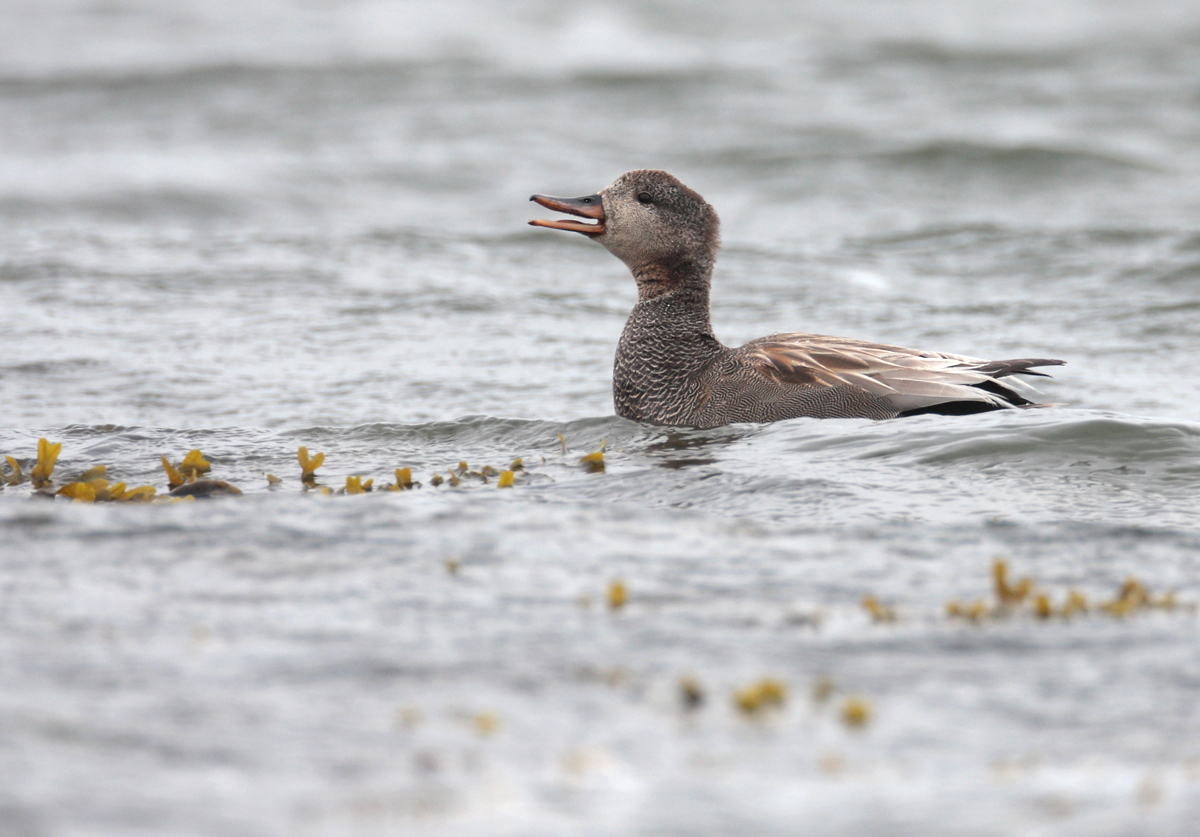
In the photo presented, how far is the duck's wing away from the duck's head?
0.84m

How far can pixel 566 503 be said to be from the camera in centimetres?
538

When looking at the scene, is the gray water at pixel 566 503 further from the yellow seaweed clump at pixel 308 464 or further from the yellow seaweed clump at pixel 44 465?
the yellow seaweed clump at pixel 44 465

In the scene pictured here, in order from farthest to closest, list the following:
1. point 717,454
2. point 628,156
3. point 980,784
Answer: point 628,156
point 717,454
point 980,784

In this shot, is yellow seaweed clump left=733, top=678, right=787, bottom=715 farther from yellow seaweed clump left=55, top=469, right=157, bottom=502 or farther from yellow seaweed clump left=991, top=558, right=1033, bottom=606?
yellow seaweed clump left=55, top=469, right=157, bottom=502

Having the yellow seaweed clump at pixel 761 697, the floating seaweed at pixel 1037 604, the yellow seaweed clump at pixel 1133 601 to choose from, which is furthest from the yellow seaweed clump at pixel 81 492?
the yellow seaweed clump at pixel 1133 601

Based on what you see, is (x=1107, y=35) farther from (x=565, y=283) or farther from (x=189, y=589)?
(x=189, y=589)

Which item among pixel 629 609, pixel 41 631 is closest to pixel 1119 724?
pixel 629 609

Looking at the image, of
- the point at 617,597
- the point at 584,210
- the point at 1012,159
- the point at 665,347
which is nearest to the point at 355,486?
the point at 617,597

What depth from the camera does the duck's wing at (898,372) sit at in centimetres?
681

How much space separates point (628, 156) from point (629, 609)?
584 inches

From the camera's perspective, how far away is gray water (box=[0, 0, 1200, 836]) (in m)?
2.97

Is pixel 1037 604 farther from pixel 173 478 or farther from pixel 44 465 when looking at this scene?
pixel 44 465

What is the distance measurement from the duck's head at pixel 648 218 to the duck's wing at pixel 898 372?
33.0 inches

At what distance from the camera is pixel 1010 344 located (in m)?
10.4
